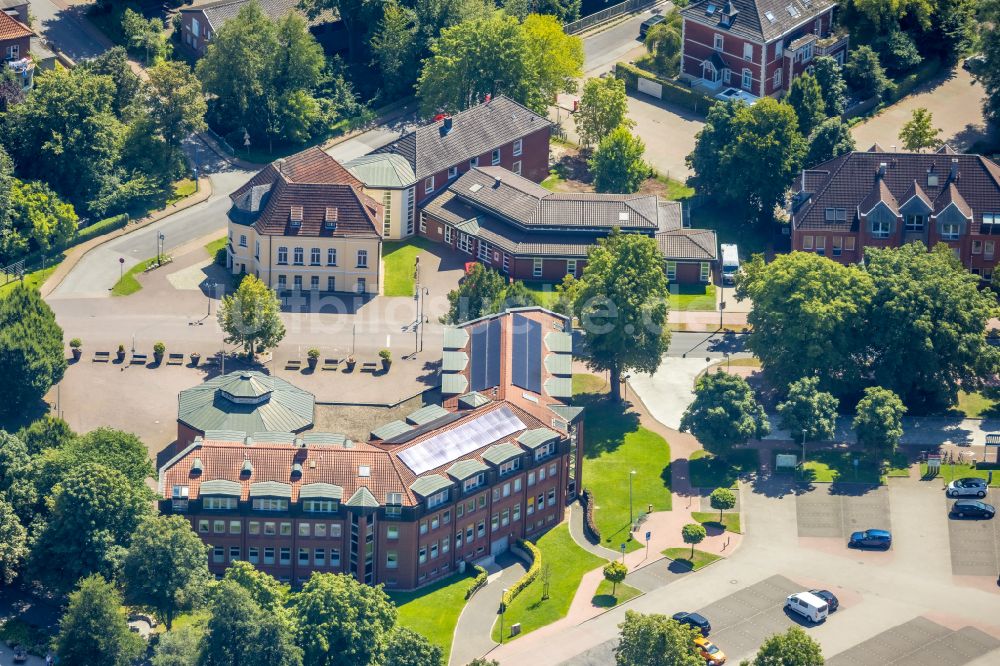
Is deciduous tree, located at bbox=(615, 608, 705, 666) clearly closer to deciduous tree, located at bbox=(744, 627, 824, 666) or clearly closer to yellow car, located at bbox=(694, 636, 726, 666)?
deciduous tree, located at bbox=(744, 627, 824, 666)

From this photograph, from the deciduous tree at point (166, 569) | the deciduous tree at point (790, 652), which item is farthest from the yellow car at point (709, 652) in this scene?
the deciduous tree at point (166, 569)

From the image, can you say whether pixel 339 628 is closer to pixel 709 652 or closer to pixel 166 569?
pixel 166 569

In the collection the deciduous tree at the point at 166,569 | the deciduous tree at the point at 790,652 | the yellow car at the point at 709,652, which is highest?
the deciduous tree at the point at 166,569

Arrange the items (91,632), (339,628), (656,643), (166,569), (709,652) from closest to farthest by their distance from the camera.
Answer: (656,643), (339,628), (91,632), (709,652), (166,569)

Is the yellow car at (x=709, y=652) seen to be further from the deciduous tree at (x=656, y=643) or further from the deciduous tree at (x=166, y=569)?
the deciduous tree at (x=166, y=569)

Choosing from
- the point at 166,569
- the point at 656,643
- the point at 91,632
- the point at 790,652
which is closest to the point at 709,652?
the point at 656,643
